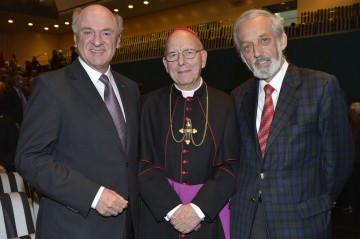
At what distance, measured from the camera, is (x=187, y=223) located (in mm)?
2508

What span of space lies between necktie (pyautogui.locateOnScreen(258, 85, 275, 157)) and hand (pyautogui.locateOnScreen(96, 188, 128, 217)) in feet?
3.25

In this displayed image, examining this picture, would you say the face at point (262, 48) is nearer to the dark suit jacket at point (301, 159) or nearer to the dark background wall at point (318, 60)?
the dark suit jacket at point (301, 159)

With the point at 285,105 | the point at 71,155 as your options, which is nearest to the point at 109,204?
the point at 71,155

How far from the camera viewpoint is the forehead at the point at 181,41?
2717mm

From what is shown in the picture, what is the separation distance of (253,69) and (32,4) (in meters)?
20.9

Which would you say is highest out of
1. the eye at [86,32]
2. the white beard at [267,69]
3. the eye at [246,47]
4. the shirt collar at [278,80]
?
the eye at [86,32]

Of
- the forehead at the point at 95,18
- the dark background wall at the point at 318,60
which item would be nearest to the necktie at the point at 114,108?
the forehead at the point at 95,18

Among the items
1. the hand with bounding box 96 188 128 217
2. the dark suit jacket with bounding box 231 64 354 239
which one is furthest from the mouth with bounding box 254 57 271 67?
the hand with bounding box 96 188 128 217

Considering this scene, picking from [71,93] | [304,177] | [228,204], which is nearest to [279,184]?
[304,177]

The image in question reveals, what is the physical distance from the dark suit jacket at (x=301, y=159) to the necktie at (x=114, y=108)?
2.83 feet

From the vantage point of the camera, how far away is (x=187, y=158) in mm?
2727

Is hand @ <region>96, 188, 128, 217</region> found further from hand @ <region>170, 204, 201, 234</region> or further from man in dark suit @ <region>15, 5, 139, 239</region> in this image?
hand @ <region>170, 204, 201, 234</region>

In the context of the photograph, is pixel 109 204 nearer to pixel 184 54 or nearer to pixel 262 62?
pixel 184 54

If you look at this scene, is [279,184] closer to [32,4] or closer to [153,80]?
[153,80]
